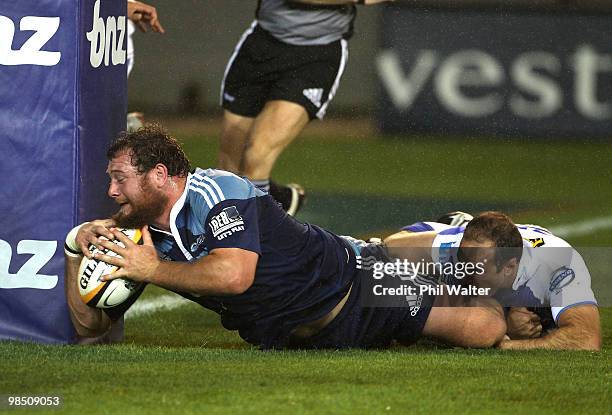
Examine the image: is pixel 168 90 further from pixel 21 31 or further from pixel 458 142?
pixel 21 31

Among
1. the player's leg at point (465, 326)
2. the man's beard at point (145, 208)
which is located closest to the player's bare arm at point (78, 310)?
the man's beard at point (145, 208)

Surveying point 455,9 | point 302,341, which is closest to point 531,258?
point 302,341

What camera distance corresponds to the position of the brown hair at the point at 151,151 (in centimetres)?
512

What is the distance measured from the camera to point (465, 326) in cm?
552

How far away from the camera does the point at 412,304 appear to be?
5.54 meters

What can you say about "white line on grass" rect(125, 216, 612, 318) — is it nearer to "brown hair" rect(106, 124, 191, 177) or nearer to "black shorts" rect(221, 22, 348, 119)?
"black shorts" rect(221, 22, 348, 119)

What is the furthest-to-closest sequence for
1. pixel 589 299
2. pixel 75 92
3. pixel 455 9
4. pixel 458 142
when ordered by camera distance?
pixel 458 142
pixel 455 9
pixel 589 299
pixel 75 92

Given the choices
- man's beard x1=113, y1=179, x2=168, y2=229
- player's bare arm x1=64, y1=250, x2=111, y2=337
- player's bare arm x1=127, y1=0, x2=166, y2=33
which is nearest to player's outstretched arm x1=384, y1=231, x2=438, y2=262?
man's beard x1=113, y1=179, x2=168, y2=229

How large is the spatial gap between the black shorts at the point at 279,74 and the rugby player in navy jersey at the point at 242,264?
2.57 m

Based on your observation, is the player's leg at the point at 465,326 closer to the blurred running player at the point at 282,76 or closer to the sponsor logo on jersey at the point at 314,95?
the blurred running player at the point at 282,76

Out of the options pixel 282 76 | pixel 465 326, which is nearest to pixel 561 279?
pixel 465 326

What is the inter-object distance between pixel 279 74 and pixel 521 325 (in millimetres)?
2953

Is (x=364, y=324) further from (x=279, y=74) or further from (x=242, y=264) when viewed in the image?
(x=279, y=74)

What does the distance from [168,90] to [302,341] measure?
37.3 feet
